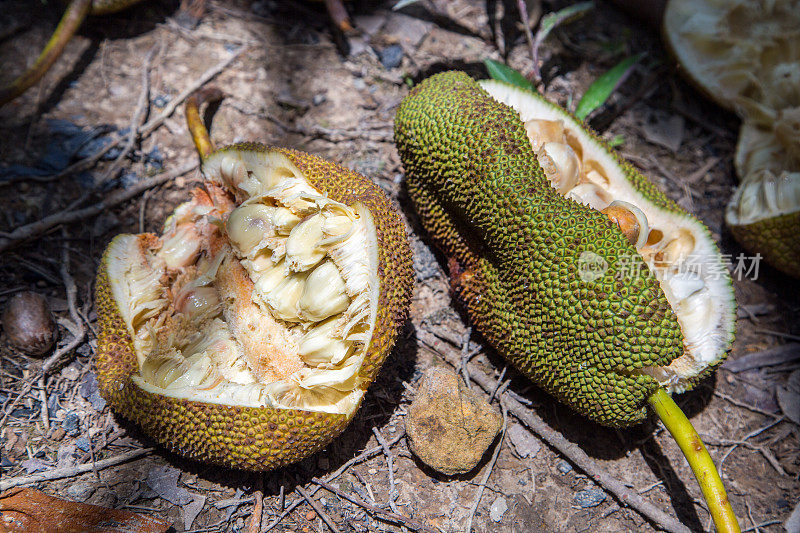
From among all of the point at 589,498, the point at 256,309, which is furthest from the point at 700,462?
the point at 256,309

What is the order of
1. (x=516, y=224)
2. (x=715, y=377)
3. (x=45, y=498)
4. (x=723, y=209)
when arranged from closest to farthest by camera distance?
(x=45, y=498), (x=516, y=224), (x=715, y=377), (x=723, y=209)

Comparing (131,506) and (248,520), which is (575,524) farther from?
(131,506)

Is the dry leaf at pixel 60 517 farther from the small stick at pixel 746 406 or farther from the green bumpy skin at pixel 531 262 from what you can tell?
the small stick at pixel 746 406

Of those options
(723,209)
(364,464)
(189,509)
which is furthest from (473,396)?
(723,209)

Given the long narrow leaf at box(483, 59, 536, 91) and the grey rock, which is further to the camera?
the long narrow leaf at box(483, 59, 536, 91)

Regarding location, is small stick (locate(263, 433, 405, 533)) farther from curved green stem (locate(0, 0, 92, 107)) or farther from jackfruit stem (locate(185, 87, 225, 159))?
curved green stem (locate(0, 0, 92, 107))

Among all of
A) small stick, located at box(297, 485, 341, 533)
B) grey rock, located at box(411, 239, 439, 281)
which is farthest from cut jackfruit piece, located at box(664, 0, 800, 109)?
small stick, located at box(297, 485, 341, 533)
